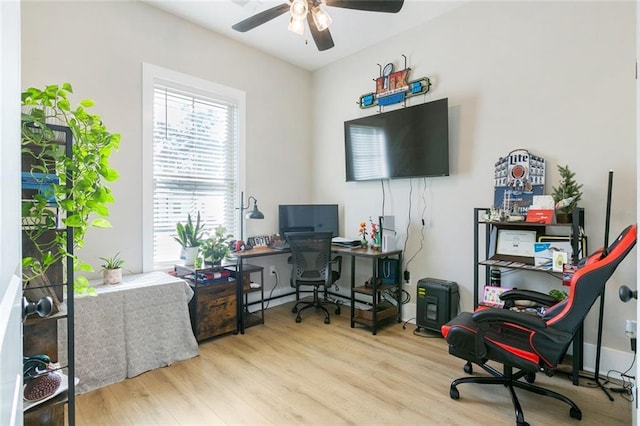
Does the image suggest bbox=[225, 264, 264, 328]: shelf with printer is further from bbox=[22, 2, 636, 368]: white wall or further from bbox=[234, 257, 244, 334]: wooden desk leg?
bbox=[22, 2, 636, 368]: white wall

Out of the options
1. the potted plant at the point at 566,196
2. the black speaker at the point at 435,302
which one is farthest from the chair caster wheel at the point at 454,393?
the potted plant at the point at 566,196

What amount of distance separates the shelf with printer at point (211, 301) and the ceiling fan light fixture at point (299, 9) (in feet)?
7.18

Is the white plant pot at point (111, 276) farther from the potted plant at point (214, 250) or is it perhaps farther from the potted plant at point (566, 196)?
the potted plant at point (566, 196)

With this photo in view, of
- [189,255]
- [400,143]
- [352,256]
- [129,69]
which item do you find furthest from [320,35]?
[189,255]

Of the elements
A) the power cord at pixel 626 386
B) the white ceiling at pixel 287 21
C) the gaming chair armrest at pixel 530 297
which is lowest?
the power cord at pixel 626 386

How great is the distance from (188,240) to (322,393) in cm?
191

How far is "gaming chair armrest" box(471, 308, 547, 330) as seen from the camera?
1716mm

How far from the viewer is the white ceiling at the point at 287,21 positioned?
3012 millimetres

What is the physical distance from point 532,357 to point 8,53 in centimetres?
236

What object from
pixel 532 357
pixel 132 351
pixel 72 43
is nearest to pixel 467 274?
pixel 532 357

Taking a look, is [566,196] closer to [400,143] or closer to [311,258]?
[400,143]

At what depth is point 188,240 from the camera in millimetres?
3174

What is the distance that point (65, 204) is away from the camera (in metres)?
1.48

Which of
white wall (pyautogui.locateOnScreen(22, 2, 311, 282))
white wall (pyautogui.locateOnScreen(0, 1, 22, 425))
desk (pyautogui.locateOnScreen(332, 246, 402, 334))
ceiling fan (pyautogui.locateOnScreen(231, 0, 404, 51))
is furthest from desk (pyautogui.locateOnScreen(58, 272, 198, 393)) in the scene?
ceiling fan (pyautogui.locateOnScreen(231, 0, 404, 51))
